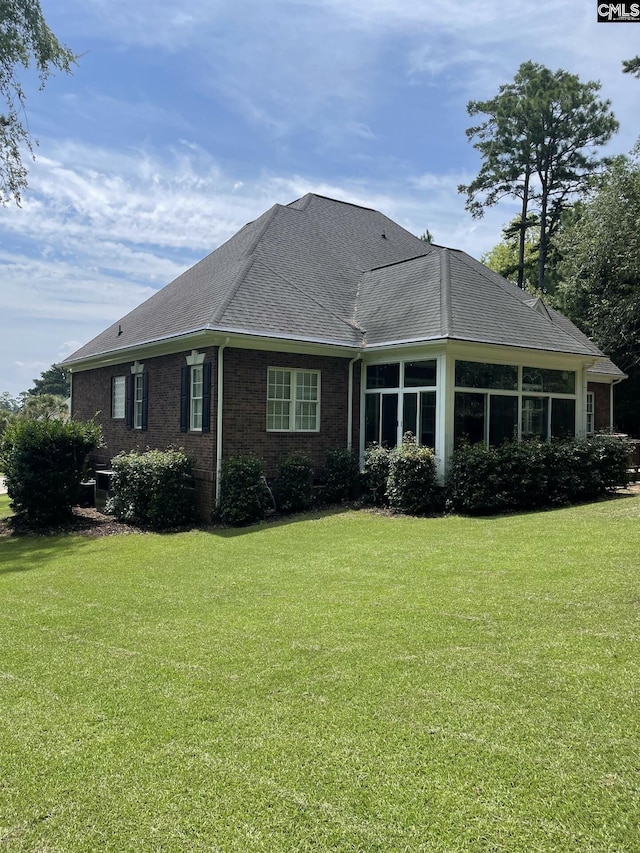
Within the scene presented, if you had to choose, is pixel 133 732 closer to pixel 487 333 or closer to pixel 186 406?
pixel 186 406

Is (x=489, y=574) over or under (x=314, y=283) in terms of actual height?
under

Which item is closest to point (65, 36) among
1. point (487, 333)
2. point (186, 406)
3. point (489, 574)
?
point (186, 406)

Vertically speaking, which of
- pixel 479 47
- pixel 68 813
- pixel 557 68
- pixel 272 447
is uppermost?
pixel 557 68

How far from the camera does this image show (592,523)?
977 centimetres

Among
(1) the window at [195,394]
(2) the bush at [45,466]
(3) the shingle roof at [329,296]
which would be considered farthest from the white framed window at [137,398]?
(1) the window at [195,394]

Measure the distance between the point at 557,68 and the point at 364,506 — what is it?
98.5 ft

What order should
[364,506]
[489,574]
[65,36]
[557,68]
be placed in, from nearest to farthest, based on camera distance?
[489,574], [364,506], [65,36], [557,68]

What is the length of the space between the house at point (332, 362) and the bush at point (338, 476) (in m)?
0.40

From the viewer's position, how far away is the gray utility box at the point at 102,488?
14985 mm

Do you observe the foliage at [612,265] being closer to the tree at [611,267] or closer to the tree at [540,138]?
the tree at [611,267]

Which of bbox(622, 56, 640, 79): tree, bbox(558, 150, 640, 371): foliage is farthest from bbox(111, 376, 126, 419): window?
bbox(622, 56, 640, 79): tree

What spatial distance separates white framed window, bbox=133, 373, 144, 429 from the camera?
52.4 ft

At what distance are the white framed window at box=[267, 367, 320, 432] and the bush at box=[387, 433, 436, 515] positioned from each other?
251 cm

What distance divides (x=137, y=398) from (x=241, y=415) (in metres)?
5.01
